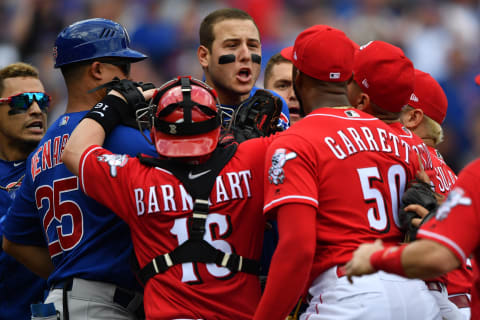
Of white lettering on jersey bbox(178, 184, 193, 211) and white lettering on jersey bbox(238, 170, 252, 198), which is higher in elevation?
white lettering on jersey bbox(238, 170, 252, 198)

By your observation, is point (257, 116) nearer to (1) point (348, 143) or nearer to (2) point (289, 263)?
(1) point (348, 143)

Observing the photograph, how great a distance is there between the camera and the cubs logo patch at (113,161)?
11.4 ft

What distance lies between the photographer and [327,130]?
11.1ft

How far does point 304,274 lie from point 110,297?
1418 mm

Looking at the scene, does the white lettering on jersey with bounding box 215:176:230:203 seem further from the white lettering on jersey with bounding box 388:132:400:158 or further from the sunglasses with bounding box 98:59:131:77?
the sunglasses with bounding box 98:59:131:77

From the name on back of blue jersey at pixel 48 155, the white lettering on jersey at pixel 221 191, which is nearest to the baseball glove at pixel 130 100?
the name on back of blue jersey at pixel 48 155

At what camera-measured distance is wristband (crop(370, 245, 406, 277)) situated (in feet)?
8.28

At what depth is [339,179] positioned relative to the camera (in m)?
3.33

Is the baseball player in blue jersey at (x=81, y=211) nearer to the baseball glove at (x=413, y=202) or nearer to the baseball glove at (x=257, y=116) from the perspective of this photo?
the baseball glove at (x=257, y=116)

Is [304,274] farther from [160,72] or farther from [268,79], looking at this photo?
[160,72]

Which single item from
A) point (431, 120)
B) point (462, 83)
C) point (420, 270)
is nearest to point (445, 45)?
point (462, 83)

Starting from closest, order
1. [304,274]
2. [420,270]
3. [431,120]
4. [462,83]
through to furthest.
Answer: [420,270], [304,274], [431,120], [462,83]

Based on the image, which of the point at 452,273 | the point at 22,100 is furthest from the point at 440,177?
the point at 22,100

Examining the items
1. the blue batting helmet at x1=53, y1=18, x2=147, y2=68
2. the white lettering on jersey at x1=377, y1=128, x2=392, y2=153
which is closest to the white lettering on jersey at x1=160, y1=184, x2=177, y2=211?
the white lettering on jersey at x1=377, y1=128, x2=392, y2=153
